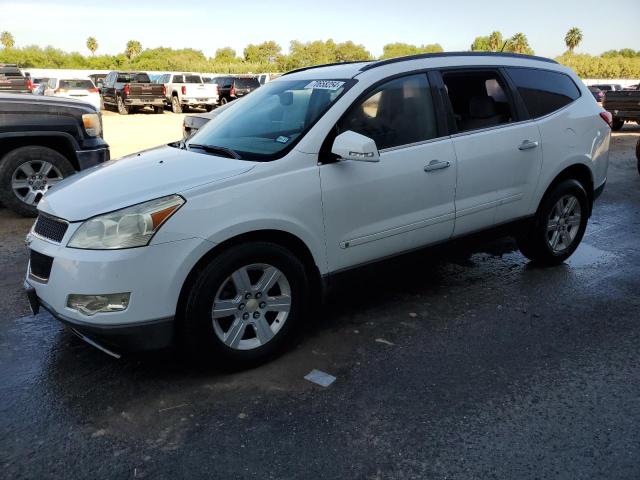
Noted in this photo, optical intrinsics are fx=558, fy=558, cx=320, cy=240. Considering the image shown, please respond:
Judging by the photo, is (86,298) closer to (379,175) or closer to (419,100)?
(379,175)

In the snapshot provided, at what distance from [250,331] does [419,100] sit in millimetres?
2022

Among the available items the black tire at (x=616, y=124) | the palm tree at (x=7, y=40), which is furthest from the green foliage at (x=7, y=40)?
the black tire at (x=616, y=124)

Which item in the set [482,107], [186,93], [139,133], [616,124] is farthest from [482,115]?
[186,93]

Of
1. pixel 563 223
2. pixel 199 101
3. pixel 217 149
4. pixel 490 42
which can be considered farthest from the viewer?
pixel 490 42

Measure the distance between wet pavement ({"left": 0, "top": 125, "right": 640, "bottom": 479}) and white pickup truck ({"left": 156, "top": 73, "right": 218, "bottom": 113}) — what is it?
77.2 ft

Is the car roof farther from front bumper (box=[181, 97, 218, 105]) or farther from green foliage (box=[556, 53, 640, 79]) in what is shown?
green foliage (box=[556, 53, 640, 79])

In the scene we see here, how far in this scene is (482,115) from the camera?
4.36 metres

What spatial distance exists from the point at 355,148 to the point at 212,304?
4.00 feet

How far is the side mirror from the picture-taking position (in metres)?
3.28

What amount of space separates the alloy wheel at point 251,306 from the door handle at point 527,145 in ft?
7.70

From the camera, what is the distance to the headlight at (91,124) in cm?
707

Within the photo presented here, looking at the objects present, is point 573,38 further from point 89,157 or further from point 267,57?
point 89,157

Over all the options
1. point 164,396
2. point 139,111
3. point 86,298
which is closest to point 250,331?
point 164,396

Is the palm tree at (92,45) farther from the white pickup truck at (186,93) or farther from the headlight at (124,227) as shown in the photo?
the headlight at (124,227)
